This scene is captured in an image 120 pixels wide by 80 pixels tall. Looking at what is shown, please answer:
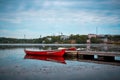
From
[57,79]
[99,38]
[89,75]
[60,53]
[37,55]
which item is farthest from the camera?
[99,38]

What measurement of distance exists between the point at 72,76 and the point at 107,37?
345 feet

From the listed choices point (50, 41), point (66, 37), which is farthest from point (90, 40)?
point (50, 41)

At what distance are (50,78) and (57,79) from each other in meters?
0.63

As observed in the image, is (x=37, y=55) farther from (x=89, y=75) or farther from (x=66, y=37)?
(x=66, y=37)

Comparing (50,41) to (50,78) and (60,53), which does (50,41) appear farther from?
(50,78)

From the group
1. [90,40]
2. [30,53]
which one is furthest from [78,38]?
[30,53]

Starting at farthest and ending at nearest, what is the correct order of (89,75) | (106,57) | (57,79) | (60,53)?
(60,53)
(106,57)
(89,75)
(57,79)

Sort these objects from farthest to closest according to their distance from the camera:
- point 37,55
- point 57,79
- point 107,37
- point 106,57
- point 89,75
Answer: point 107,37 → point 37,55 → point 106,57 → point 89,75 → point 57,79

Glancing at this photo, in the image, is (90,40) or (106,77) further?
(90,40)

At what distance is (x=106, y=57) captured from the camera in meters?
25.5

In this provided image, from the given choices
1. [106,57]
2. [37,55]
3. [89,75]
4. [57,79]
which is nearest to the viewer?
[57,79]

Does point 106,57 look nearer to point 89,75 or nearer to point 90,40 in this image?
point 89,75

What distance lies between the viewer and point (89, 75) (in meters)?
15.2

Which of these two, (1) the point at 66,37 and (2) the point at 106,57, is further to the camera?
(1) the point at 66,37
